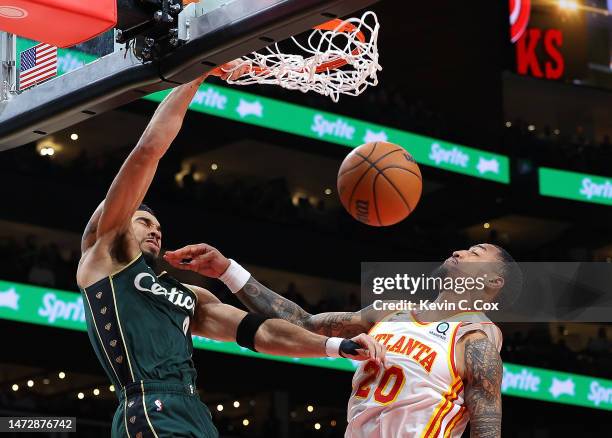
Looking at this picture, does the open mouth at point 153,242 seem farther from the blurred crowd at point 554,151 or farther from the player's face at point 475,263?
the blurred crowd at point 554,151

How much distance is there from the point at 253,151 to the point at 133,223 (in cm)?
1640

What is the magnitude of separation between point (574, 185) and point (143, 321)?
62.0 ft

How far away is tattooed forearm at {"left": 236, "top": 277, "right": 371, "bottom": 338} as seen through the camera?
5.40 meters

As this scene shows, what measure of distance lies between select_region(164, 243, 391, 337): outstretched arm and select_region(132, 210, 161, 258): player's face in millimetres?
281

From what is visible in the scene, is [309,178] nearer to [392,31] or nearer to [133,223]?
[392,31]

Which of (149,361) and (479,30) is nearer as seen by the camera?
(149,361)

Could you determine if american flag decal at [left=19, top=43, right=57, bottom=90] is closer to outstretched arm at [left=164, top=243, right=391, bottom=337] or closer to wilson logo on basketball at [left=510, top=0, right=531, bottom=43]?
outstretched arm at [left=164, top=243, right=391, bottom=337]

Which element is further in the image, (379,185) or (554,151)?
(554,151)

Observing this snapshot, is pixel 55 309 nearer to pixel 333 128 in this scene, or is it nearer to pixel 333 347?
pixel 333 128

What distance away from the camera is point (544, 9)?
2477 centimetres

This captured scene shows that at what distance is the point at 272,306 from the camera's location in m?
5.54

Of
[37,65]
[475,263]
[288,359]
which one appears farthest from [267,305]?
[288,359]

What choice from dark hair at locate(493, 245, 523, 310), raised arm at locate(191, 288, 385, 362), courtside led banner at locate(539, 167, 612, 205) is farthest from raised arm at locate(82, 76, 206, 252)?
courtside led banner at locate(539, 167, 612, 205)

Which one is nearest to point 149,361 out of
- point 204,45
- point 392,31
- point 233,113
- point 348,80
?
point 204,45
